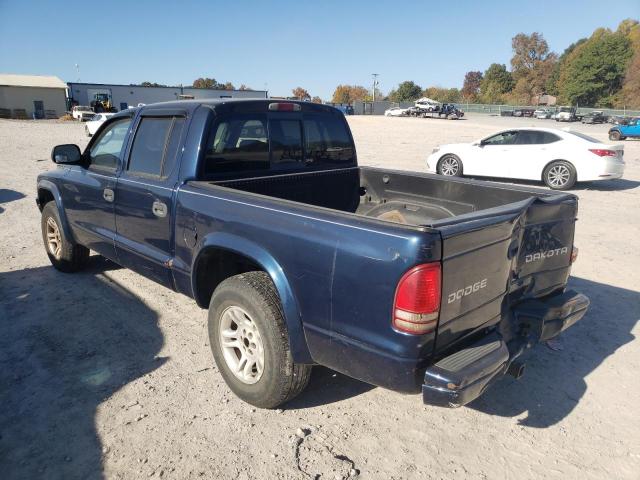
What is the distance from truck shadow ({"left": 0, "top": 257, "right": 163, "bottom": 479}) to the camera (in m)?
2.63

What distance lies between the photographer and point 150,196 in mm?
3580

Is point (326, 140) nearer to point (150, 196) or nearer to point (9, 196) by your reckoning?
point (150, 196)

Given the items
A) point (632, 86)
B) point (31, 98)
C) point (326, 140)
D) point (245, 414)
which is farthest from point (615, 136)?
point (31, 98)

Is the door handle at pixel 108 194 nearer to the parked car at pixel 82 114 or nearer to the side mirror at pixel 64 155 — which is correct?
the side mirror at pixel 64 155

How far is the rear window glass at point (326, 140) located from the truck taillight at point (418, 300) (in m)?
2.24

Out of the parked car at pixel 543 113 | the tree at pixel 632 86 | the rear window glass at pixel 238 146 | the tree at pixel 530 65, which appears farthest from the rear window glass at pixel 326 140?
the tree at pixel 530 65

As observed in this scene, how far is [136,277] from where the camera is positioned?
5164 millimetres

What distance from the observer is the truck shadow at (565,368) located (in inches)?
121

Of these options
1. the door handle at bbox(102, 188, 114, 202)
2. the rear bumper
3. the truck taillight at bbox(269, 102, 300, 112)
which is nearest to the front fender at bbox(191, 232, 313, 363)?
the rear bumper

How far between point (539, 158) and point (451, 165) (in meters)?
2.28

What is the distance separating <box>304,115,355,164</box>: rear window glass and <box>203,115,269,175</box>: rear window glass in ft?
1.59

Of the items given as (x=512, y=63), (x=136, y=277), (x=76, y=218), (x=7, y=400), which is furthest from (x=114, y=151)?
(x=512, y=63)

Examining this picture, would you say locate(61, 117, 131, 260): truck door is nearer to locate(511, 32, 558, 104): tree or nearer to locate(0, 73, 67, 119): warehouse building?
locate(0, 73, 67, 119): warehouse building

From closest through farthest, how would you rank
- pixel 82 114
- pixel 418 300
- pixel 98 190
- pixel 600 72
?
pixel 418 300
pixel 98 190
pixel 82 114
pixel 600 72
